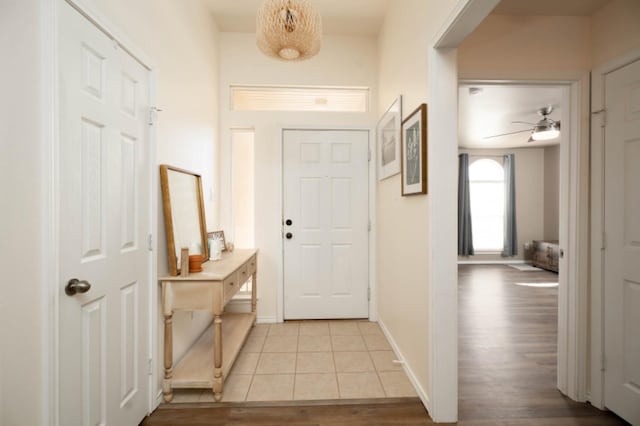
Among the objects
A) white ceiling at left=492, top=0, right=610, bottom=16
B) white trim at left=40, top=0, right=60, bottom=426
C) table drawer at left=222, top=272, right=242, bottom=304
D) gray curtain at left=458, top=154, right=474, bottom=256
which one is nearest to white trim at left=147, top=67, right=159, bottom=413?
table drawer at left=222, top=272, right=242, bottom=304

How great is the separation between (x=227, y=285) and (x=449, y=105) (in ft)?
5.91

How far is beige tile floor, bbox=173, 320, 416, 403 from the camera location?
2.02m

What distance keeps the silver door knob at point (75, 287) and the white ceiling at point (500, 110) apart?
3292mm

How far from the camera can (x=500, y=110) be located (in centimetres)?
445

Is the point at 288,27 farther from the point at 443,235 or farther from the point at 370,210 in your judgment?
the point at 370,210

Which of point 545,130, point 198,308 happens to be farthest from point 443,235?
point 545,130

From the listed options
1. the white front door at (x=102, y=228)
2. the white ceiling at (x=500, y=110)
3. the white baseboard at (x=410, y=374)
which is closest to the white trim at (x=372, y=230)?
the white baseboard at (x=410, y=374)

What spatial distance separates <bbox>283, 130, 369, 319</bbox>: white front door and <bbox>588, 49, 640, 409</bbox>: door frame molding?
1880 mm

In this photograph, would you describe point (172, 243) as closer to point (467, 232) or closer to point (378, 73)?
point (378, 73)

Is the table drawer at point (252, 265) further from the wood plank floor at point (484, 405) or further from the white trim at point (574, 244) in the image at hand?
the white trim at point (574, 244)

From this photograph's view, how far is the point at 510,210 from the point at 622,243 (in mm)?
5591

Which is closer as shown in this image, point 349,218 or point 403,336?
point 403,336

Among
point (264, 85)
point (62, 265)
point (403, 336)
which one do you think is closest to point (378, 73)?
point (264, 85)

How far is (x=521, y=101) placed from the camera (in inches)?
161
